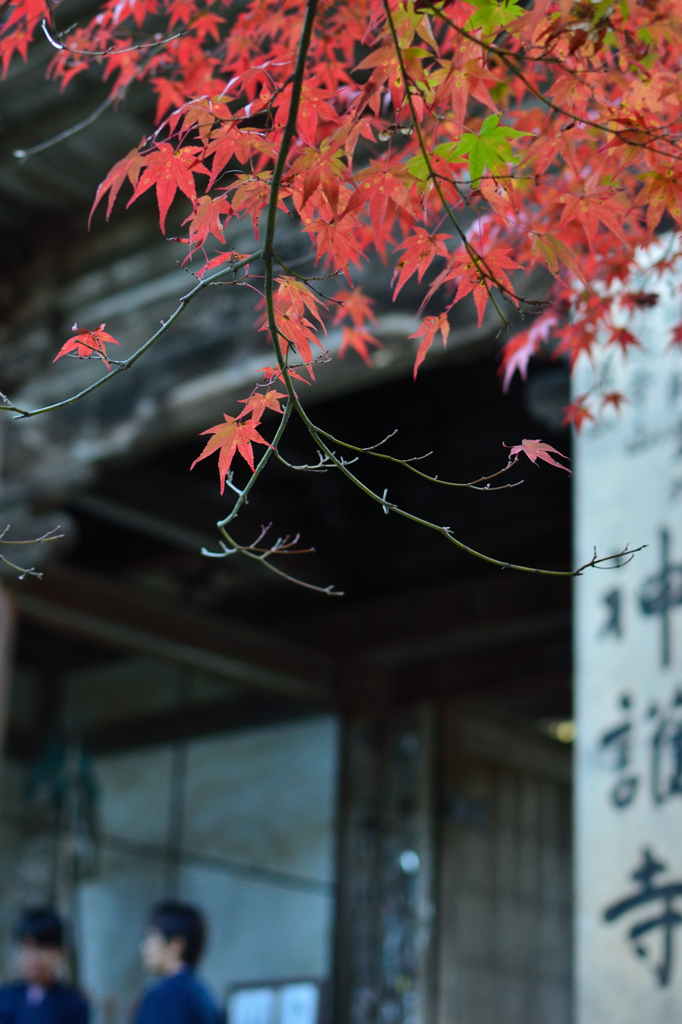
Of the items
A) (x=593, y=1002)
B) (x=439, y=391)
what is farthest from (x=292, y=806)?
(x=593, y=1002)

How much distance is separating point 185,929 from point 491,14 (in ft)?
10.3

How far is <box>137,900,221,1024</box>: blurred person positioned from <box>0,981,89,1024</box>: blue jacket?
1.39 ft

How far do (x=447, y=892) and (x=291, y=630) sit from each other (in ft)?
6.61

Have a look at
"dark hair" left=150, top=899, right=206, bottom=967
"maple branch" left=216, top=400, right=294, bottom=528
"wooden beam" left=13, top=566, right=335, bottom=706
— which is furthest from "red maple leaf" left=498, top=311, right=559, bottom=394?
"wooden beam" left=13, top=566, right=335, bottom=706

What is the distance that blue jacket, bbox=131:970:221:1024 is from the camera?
141 inches

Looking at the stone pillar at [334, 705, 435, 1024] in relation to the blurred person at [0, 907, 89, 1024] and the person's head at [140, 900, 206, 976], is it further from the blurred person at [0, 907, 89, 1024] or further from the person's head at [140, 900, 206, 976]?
the person's head at [140, 900, 206, 976]

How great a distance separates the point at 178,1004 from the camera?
A: 3.59 meters

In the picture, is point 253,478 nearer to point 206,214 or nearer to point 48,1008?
point 206,214

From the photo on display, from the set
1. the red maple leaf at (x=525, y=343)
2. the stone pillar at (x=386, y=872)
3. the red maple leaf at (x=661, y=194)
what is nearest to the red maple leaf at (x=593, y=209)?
the red maple leaf at (x=661, y=194)

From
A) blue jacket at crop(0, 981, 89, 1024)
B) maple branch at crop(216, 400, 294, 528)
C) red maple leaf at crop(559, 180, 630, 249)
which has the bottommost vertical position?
blue jacket at crop(0, 981, 89, 1024)

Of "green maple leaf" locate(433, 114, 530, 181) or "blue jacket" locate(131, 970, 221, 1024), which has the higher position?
"green maple leaf" locate(433, 114, 530, 181)

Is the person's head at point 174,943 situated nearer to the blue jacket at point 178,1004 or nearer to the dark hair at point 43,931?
the blue jacket at point 178,1004

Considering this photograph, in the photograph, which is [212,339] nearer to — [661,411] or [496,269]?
[661,411]

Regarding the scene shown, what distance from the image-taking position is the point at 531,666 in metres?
7.09
